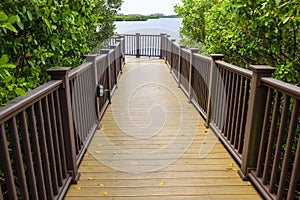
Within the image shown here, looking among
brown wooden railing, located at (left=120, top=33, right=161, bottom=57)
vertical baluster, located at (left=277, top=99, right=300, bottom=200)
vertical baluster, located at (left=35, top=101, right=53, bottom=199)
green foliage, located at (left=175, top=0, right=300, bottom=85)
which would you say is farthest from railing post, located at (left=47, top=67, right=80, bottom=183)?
brown wooden railing, located at (left=120, top=33, right=161, bottom=57)

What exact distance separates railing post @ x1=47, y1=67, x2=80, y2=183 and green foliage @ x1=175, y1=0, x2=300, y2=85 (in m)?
1.99

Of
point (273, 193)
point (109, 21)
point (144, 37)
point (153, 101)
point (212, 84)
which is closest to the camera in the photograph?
point (273, 193)

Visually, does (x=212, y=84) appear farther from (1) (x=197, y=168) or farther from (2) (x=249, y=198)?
(2) (x=249, y=198)

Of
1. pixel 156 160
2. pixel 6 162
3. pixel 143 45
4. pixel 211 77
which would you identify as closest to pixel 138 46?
pixel 143 45

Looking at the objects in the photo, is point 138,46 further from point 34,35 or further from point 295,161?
point 295,161

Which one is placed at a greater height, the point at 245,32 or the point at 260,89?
the point at 245,32

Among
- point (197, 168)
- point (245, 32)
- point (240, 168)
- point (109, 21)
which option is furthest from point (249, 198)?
point (109, 21)

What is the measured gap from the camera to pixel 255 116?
2428 millimetres

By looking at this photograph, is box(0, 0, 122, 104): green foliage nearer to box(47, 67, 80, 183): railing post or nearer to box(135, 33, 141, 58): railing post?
box(47, 67, 80, 183): railing post

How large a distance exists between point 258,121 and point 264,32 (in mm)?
1242

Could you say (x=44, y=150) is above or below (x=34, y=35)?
below

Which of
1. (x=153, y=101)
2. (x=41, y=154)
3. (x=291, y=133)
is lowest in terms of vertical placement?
(x=153, y=101)

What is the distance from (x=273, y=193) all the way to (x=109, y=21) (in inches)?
250

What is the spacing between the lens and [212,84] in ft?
12.3
